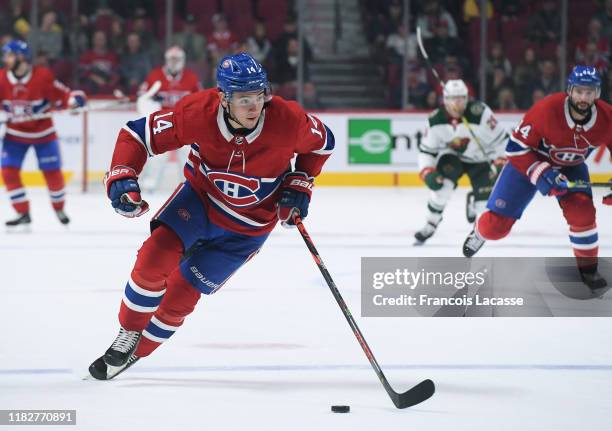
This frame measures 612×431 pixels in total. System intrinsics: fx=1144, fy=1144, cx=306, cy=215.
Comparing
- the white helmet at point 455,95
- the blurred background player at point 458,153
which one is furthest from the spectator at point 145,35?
the white helmet at point 455,95

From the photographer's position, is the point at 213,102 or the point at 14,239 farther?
the point at 14,239

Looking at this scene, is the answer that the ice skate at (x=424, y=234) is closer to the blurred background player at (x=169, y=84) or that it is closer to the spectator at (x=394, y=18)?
the blurred background player at (x=169, y=84)

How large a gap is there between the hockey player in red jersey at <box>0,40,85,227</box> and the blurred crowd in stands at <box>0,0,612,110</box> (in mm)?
2959

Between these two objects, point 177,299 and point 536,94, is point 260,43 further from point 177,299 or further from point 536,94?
point 177,299

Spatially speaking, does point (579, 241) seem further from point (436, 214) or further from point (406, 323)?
point (436, 214)

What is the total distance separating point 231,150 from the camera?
138 inches

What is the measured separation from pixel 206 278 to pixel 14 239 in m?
4.07

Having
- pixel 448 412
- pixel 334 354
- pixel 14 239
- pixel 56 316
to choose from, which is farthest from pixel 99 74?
pixel 448 412

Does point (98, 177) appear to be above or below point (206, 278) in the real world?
below

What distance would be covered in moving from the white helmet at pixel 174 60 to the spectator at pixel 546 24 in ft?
11.4

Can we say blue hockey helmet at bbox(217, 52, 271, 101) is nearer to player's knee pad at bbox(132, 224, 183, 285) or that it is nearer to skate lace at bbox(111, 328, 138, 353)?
player's knee pad at bbox(132, 224, 183, 285)

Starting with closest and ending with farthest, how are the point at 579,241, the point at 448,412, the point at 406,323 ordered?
1. the point at 448,412
2. the point at 406,323
3. the point at 579,241

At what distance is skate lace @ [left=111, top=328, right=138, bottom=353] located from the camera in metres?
3.49

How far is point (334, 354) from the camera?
3.98 metres
